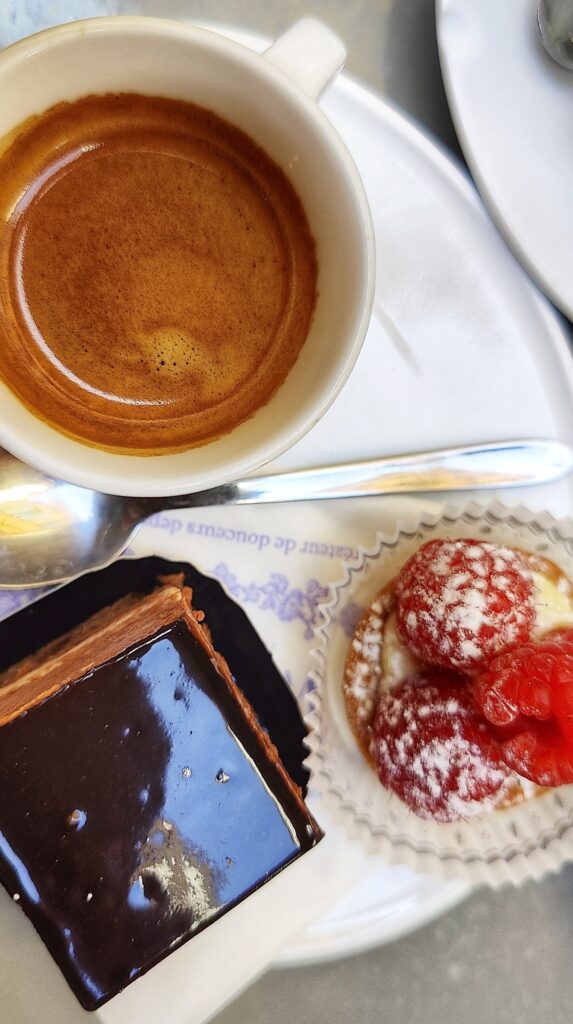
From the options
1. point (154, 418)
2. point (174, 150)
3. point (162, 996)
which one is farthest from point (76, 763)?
point (174, 150)

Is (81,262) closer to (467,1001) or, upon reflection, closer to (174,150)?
(174,150)

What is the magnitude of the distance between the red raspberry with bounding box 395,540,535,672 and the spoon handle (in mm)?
127

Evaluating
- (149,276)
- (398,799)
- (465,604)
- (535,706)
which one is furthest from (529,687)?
(149,276)

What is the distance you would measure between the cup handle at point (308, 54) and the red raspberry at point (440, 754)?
808 mm

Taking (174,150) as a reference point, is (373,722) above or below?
below

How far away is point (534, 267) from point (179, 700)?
0.85 meters

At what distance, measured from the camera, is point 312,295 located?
3.31 ft

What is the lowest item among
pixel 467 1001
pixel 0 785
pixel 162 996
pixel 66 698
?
pixel 467 1001

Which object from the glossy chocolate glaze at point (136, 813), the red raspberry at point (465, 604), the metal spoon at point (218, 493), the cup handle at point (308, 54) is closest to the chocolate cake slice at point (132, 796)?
the glossy chocolate glaze at point (136, 813)

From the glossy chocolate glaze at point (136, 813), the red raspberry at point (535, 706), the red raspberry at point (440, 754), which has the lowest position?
the glossy chocolate glaze at point (136, 813)

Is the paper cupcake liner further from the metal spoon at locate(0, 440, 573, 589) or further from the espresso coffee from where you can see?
the espresso coffee

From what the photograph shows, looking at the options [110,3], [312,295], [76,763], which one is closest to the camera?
[312,295]

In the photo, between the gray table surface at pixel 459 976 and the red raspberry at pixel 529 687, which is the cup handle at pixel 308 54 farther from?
the gray table surface at pixel 459 976

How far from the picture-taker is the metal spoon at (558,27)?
1157 millimetres
